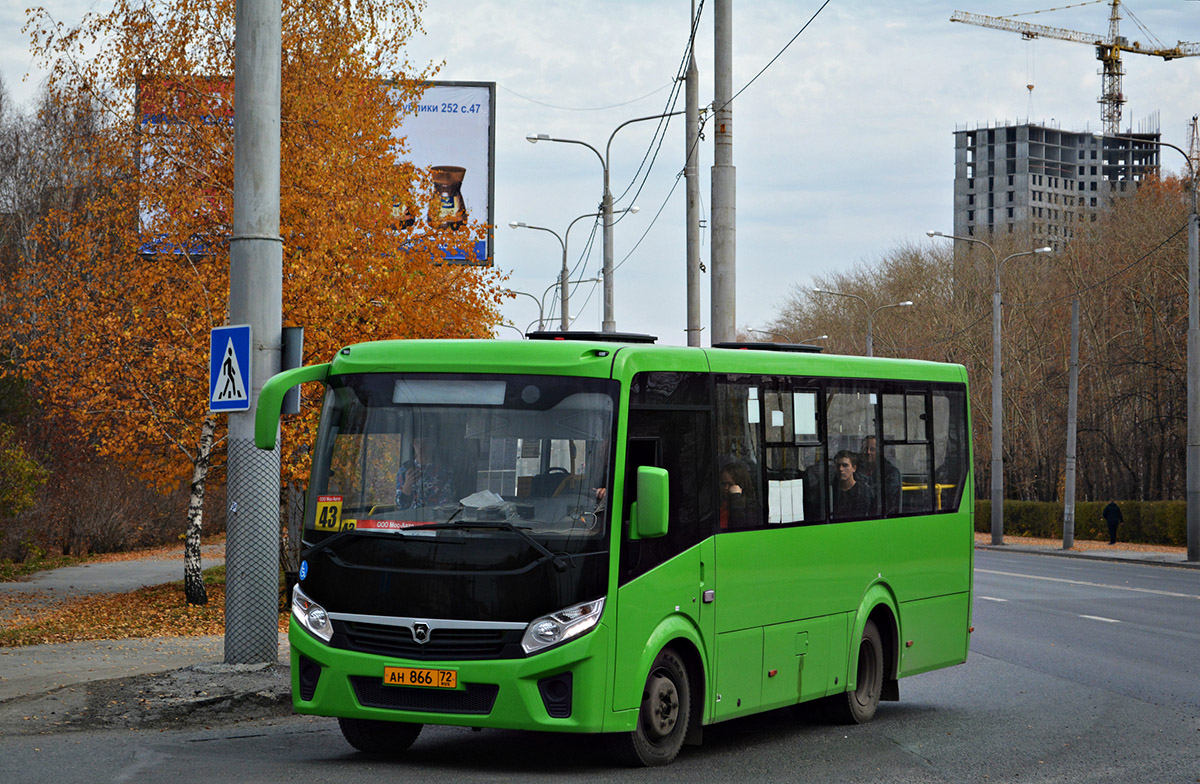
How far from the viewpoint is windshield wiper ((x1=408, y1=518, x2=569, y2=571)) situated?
856 cm

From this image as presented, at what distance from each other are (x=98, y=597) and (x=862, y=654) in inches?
681

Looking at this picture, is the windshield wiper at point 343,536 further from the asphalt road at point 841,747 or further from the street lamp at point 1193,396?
the street lamp at point 1193,396

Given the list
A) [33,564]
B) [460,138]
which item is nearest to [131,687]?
[33,564]

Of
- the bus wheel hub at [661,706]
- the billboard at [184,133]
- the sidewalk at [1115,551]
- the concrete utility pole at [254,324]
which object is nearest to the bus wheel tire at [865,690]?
the bus wheel hub at [661,706]

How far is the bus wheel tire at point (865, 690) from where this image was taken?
11539mm

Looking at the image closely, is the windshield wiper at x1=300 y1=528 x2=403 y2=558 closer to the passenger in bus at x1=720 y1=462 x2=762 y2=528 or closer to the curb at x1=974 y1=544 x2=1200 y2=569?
the passenger in bus at x1=720 y1=462 x2=762 y2=528

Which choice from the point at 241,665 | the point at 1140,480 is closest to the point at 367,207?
the point at 241,665

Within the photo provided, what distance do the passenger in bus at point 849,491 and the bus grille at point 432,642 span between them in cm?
356

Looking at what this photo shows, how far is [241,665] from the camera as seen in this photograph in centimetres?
1215

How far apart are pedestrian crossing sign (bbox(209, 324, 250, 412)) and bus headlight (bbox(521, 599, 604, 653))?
4501 mm

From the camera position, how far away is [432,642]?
8.63 m

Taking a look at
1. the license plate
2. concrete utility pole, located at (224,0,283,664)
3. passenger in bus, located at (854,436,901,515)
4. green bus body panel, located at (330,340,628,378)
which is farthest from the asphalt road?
green bus body panel, located at (330,340,628,378)

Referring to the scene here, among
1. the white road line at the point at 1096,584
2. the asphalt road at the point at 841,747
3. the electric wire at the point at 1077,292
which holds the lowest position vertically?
the white road line at the point at 1096,584

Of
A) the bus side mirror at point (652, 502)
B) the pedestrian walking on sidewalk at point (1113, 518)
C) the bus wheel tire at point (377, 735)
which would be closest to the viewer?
the bus side mirror at point (652, 502)
